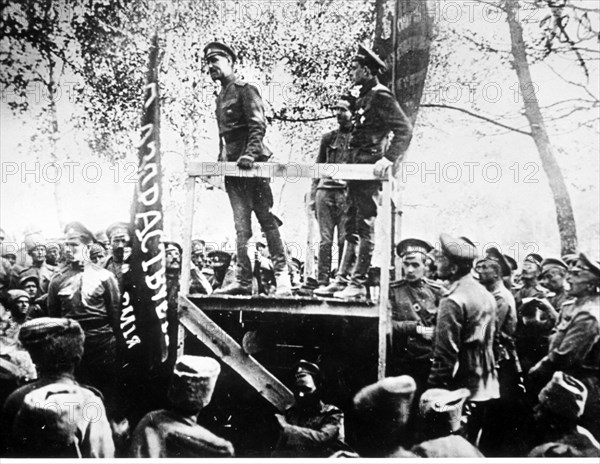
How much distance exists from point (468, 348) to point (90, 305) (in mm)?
2257

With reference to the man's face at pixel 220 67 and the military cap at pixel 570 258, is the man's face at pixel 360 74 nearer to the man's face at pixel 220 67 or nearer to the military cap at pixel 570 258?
the man's face at pixel 220 67

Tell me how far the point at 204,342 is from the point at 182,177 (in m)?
1.04

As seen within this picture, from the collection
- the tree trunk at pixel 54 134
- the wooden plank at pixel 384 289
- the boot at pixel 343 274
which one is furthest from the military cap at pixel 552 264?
the tree trunk at pixel 54 134

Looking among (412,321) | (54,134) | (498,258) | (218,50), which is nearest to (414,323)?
(412,321)

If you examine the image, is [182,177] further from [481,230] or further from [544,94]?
[544,94]

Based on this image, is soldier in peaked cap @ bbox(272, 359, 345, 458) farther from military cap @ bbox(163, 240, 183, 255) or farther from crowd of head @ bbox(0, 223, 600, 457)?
military cap @ bbox(163, 240, 183, 255)

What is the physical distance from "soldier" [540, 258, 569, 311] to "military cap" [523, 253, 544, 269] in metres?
0.02

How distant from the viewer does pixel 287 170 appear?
340cm

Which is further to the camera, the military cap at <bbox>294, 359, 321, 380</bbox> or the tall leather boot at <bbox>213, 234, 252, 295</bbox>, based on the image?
the tall leather boot at <bbox>213, 234, 252, 295</bbox>

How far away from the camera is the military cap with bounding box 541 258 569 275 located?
3.36m

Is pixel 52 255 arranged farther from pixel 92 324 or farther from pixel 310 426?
pixel 310 426

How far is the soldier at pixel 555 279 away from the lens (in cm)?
332

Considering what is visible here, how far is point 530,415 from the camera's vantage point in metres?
3.21

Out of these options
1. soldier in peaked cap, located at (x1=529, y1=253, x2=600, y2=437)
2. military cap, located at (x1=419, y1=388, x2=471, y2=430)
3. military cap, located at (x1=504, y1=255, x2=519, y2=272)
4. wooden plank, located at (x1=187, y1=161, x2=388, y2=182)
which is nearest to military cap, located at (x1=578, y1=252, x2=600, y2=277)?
soldier in peaked cap, located at (x1=529, y1=253, x2=600, y2=437)
